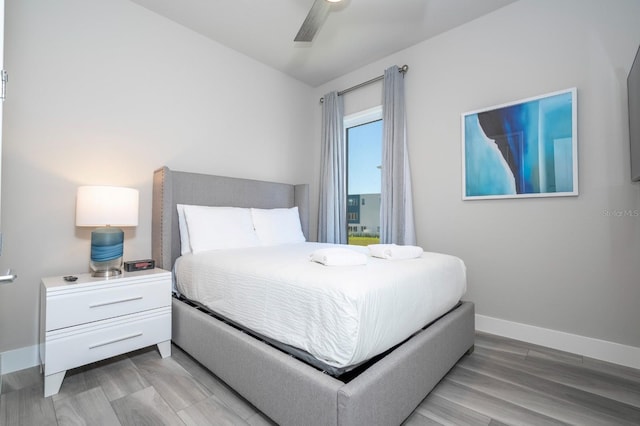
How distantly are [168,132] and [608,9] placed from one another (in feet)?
11.8

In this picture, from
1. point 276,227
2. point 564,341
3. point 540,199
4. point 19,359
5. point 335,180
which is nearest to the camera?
point 19,359

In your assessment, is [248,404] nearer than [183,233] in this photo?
Yes

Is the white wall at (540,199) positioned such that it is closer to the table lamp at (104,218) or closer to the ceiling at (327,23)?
the ceiling at (327,23)

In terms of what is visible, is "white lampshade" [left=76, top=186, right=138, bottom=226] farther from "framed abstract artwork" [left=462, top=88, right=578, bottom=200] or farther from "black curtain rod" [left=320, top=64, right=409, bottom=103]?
"framed abstract artwork" [left=462, top=88, right=578, bottom=200]

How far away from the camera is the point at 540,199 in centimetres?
242

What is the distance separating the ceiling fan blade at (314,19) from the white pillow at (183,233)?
1702mm

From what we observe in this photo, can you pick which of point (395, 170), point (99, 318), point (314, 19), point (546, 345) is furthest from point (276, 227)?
point (546, 345)

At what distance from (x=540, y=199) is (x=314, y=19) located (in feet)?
7.20

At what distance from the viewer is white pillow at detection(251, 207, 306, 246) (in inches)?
116

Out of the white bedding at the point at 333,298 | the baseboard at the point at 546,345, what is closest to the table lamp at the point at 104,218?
the white bedding at the point at 333,298

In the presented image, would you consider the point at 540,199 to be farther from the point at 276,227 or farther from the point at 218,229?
the point at 218,229

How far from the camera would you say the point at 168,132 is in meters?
2.79

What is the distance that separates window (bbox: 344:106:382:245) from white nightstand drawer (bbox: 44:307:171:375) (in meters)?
2.35

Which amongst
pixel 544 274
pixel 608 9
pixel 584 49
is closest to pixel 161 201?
pixel 544 274
